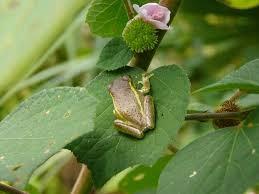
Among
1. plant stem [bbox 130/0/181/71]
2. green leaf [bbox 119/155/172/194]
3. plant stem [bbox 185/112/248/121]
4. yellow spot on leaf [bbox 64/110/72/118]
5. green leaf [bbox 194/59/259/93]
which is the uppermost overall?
yellow spot on leaf [bbox 64/110/72/118]

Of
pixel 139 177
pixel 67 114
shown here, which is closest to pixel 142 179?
pixel 139 177

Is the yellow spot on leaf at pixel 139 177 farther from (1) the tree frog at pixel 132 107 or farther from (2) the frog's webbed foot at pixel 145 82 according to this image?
(2) the frog's webbed foot at pixel 145 82

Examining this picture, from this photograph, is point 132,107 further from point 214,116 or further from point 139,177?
point 139,177

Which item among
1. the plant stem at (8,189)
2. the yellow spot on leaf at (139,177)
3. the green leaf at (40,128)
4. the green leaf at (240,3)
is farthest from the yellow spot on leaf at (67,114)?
the yellow spot on leaf at (139,177)

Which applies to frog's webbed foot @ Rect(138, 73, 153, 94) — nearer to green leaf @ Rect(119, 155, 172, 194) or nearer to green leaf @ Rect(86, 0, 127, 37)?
green leaf @ Rect(86, 0, 127, 37)

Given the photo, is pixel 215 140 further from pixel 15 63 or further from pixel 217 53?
pixel 217 53

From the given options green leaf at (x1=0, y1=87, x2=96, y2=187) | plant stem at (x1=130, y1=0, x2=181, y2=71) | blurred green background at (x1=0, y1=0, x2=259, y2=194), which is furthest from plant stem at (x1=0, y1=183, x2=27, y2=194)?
blurred green background at (x1=0, y1=0, x2=259, y2=194)
